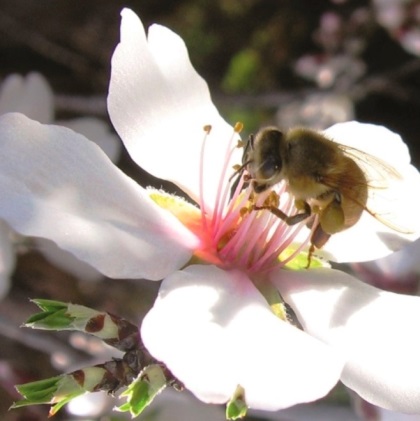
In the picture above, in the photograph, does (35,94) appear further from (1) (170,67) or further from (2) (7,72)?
(2) (7,72)

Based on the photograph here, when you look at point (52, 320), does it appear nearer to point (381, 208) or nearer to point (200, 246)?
point (200, 246)

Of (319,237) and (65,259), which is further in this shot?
(65,259)

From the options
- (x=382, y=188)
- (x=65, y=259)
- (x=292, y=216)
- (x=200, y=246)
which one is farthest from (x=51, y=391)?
(x=65, y=259)

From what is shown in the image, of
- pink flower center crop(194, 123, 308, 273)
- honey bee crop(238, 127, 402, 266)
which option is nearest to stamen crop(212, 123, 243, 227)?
pink flower center crop(194, 123, 308, 273)

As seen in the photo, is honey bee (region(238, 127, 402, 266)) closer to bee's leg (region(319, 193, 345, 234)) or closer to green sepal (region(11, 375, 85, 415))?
bee's leg (region(319, 193, 345, 234))

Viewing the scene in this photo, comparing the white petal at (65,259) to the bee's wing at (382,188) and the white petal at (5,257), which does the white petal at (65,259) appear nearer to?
the white petal at (5,257)

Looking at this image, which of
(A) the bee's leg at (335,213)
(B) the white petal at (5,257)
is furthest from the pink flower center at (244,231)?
(B) the white petal at (5,257)
